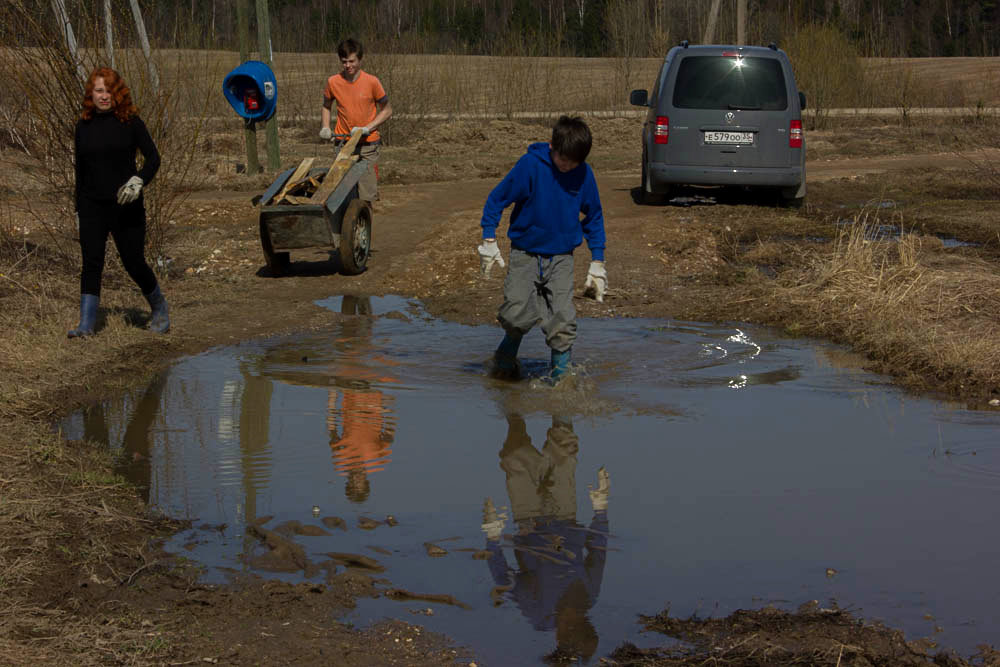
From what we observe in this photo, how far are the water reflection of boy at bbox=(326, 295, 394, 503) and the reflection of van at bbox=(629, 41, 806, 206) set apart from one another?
693 centimetres

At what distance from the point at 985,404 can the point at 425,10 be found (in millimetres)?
58473

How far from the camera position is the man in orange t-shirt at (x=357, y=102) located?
11.3 metres

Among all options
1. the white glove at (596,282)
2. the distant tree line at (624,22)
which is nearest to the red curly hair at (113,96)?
the white glove at (596,282)

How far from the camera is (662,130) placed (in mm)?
14852

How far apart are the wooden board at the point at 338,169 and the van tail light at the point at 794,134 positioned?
5.99 metres

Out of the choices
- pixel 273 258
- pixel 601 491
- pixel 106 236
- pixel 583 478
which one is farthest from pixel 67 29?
pixel 601 491

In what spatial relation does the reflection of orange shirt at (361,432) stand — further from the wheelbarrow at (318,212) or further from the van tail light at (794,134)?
the van tail light at (794,134)

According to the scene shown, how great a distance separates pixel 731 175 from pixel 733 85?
109cm

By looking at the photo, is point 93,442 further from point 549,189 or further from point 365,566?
point 549,189

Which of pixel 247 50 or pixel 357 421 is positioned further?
pixel 247 50

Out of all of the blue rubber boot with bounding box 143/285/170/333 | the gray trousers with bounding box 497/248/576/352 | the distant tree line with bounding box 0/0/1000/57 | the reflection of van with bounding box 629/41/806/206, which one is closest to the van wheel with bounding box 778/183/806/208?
the reflection of van with bounding box 629/41/806/206

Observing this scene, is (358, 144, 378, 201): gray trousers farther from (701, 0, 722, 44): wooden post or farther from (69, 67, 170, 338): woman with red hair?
(701, 0, 722, 44): wooden post

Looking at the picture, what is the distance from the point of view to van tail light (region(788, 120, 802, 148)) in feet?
48.0

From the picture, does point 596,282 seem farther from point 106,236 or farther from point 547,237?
point 106,236
